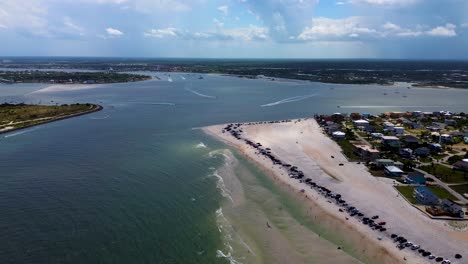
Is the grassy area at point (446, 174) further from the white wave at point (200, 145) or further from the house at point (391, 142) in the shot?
the white wave at point (200, 145)

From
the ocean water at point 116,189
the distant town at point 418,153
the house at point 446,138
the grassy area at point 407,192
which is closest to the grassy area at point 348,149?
the distant town at point 418,153

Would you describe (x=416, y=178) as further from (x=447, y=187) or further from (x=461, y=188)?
(x=461, y=188)

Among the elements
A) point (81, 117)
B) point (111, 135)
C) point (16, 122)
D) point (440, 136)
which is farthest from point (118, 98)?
point (440, 136)

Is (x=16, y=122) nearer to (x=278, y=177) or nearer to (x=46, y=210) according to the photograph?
(x=46, y=210)

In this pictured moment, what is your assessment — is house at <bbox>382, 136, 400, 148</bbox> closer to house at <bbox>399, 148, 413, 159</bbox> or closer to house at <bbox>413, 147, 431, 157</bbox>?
house at <bbox>399, 148, 413, 159</bbox>

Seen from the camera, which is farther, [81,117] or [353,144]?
[81,117]

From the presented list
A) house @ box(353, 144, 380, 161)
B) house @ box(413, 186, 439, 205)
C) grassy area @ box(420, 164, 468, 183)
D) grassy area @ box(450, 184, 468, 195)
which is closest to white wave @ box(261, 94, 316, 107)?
house @ box(353, 144, 380, 161)
